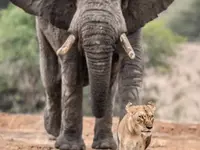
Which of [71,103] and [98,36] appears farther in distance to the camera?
Result: [71,103]

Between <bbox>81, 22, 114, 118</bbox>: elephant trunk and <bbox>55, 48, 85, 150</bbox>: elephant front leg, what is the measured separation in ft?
2.73

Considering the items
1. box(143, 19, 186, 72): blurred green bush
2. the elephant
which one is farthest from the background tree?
the elephant

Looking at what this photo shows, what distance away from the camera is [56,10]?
8.96 metres

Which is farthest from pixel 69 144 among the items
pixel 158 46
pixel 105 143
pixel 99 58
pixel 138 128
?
pixel 158 46

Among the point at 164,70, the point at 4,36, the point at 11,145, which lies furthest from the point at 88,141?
the point at 164,70

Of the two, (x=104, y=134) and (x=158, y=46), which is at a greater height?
(x=104, y=134)

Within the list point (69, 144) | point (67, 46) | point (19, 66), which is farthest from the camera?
point (19, 66)

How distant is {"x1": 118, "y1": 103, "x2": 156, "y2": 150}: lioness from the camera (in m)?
7.25

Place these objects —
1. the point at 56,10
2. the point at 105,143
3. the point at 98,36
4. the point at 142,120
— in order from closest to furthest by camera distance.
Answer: the point at 142,120 → the point at 98,36 → the point at 56,10 → the point at 105,143

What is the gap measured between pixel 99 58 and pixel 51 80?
247 centimetres

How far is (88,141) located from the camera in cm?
1195

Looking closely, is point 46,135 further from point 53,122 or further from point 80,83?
point 80,83

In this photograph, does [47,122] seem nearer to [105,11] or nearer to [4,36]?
[105,11]

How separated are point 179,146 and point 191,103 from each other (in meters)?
17.3
